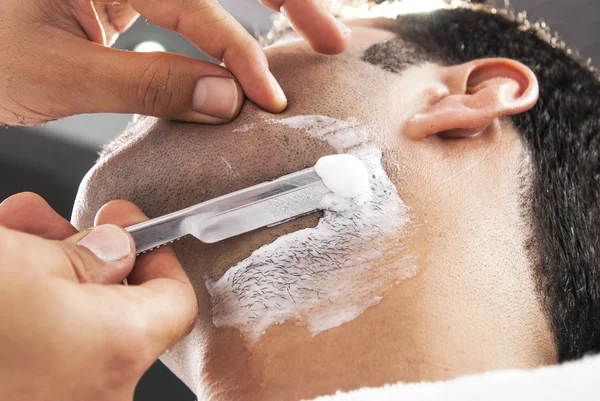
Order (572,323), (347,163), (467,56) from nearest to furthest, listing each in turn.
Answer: (347,163)
(572,323)
(467,56)

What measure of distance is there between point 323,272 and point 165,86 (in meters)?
0.38

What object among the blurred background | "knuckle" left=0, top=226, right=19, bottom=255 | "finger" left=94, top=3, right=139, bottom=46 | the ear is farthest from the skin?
the blurred background

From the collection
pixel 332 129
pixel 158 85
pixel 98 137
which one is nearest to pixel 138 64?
pixel 158 85

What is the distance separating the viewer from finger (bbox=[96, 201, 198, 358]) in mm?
557

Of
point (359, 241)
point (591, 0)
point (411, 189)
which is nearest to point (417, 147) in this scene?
point (411, 189)

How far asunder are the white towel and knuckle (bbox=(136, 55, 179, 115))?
0.51 metres

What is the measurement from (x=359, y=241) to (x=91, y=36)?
638 mm

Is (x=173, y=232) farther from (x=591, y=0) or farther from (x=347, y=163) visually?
(x=591, y=0)

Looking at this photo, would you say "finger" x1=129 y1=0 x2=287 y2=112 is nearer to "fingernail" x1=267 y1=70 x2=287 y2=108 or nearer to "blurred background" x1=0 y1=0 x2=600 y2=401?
"fingernail" x1=267 y1=70 x2=287 y2=108

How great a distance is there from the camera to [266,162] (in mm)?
807

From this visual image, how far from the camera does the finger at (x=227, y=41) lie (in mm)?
836

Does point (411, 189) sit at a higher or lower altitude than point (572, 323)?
higher

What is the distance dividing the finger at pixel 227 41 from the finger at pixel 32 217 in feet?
1.13

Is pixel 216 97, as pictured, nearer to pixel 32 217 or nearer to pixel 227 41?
pixel 227 41
